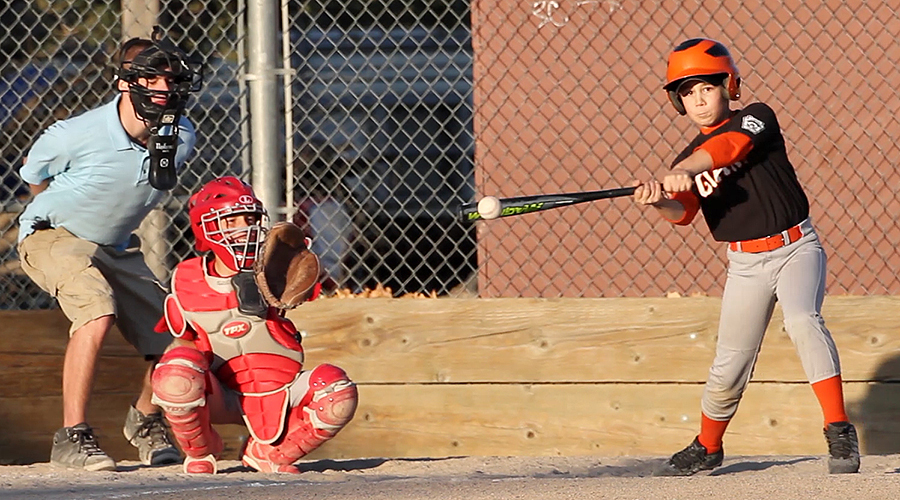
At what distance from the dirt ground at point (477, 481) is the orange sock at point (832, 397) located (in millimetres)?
223

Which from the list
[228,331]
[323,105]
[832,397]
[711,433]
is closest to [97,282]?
[228,331]

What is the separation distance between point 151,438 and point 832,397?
2.61 m

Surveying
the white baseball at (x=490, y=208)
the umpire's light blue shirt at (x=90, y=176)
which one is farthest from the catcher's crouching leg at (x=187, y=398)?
the white baseball at (x=490, y=208)

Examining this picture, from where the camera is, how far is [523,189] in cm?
628

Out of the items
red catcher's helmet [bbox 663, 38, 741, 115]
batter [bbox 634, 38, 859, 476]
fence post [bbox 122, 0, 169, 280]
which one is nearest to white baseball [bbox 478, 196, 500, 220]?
batter [bbox 634, 38, 859, 476]

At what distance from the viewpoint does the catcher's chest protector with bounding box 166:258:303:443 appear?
4.85 m

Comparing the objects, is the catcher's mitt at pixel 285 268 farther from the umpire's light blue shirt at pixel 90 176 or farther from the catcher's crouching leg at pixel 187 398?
the umpire's light blue shirt at pixel 90 176

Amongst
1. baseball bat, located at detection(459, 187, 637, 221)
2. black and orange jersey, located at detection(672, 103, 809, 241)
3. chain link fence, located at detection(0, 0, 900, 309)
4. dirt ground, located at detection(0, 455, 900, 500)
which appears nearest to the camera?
dirt ground, located at detection(0, 455, 900, 500)

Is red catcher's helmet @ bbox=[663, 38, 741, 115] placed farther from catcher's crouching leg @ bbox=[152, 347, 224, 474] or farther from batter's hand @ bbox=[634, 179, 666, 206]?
catcher's crouching leg @ bbox=[152, 347, 224, 474]

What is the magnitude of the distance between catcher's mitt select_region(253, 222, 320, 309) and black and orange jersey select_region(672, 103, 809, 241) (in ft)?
4.58

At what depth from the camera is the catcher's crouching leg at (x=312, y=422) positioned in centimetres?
472

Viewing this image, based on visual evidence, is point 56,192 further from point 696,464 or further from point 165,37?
point 696,464

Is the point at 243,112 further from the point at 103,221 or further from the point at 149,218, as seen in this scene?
the point at 103,221

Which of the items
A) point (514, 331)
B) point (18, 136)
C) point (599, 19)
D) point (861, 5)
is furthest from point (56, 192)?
point (861, 5)
